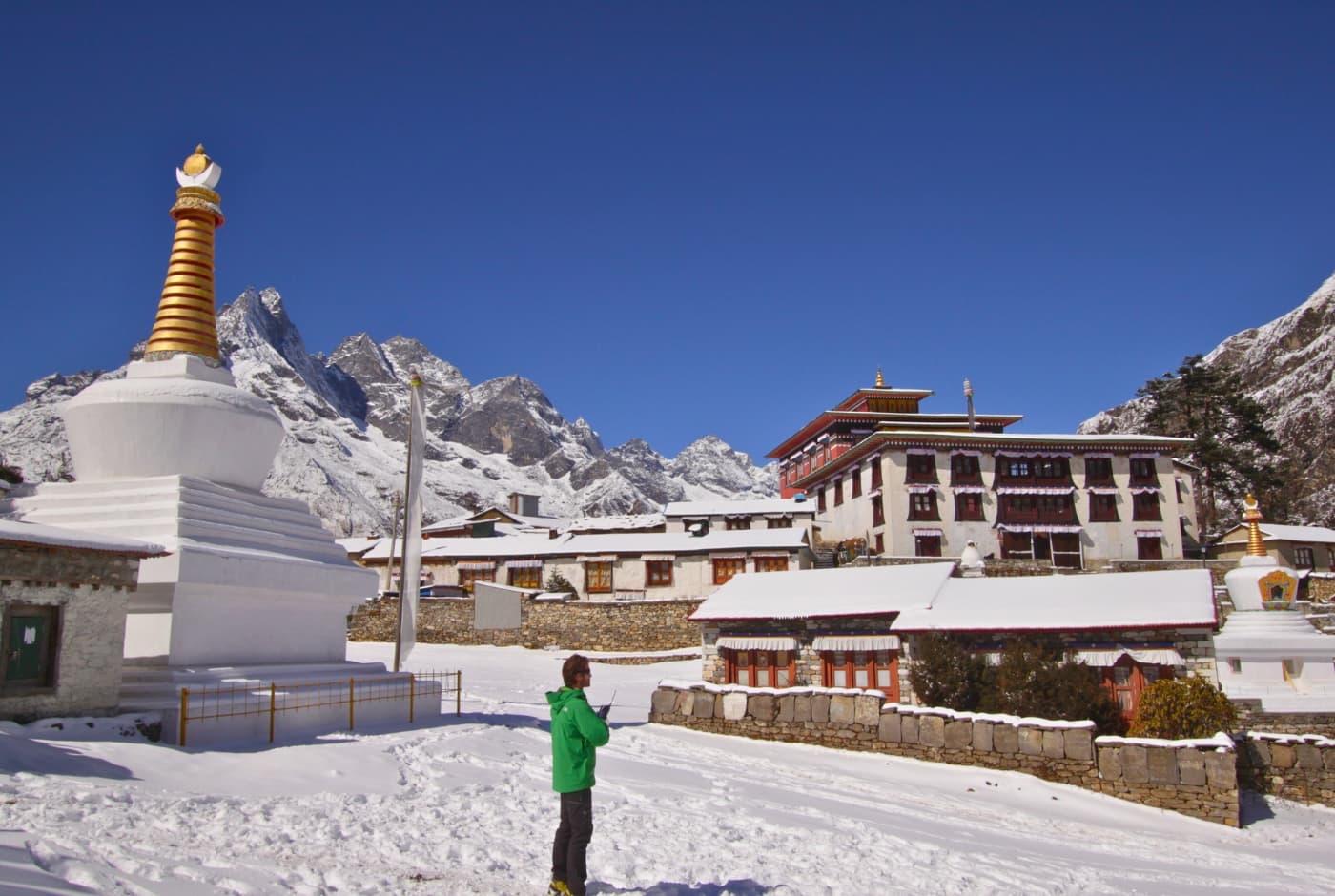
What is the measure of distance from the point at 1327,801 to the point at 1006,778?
22.6 ft

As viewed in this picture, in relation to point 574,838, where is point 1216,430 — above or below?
above

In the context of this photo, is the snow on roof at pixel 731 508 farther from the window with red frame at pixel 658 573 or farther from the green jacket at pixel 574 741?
the green jacket at pixel 574 741

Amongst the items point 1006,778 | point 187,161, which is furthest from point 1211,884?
point 187,161

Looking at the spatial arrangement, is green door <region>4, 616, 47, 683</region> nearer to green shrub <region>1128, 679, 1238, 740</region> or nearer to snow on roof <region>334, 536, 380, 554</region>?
green shrub <region>1128, 679, 1238, 740</region>

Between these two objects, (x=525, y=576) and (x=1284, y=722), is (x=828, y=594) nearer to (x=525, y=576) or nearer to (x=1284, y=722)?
(x=1284, y=722)

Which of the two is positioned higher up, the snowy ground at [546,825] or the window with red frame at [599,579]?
the window with red frame at [599,579]

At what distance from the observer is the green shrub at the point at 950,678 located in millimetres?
19141

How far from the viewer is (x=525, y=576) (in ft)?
136

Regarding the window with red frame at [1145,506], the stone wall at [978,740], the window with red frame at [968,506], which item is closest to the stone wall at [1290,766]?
the stone wall at [978,740]

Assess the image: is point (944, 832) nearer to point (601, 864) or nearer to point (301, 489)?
point (601, 864)

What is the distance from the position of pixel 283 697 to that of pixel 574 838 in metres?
8.49

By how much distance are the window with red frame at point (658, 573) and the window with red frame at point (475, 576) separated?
6.86 meters

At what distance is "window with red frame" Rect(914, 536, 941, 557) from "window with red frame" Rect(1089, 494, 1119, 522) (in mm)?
8233

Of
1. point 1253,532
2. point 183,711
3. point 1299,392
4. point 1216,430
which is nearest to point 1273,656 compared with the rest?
point 1253,532
